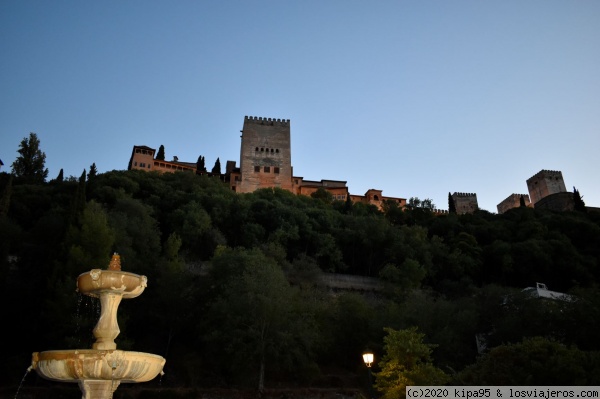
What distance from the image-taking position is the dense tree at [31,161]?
202 feet

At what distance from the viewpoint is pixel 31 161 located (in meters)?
63.6

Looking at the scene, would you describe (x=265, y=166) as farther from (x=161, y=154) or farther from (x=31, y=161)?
(x=31, y=161)

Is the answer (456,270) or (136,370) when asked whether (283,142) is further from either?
(136,370)

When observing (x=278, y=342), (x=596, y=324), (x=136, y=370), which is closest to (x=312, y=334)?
(x=278, y=342)

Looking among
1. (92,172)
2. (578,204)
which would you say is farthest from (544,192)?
(92,172)

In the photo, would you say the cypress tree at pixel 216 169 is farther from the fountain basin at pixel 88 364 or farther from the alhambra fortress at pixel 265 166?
the fountain basin at pixel 88 364

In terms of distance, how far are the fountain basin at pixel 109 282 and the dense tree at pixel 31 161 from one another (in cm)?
5688

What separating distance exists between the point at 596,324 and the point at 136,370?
2333 centimetres

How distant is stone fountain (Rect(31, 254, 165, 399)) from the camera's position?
8.70m

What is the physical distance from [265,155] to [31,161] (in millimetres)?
33308

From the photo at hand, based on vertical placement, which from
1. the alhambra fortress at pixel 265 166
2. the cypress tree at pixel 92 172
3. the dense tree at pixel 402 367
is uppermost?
the alhambra fortress at pixel 265 166

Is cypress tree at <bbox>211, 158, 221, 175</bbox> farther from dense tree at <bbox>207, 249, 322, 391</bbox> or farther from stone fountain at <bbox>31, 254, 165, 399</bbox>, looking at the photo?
stone fountain at <bbox>31, 254, 165, 399</bbox>

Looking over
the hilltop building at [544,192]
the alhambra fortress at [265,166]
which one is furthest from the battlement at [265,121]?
the hilltop building at [544,192]

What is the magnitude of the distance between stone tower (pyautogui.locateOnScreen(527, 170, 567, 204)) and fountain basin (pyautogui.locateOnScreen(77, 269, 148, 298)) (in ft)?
351
